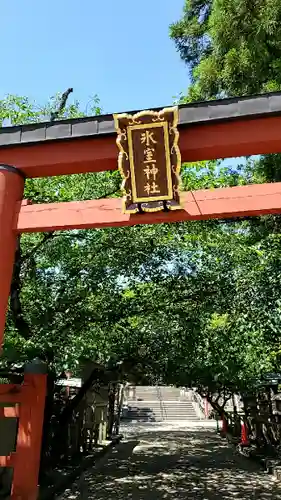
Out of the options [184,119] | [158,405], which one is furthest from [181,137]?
[158,405]

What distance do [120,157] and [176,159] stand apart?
58cm

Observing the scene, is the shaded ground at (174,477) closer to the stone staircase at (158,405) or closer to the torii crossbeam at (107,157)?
the torii crossbeam at (107,157)

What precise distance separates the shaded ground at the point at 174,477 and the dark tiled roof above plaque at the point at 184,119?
631 cm

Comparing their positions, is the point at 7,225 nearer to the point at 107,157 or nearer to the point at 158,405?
the point at 107,157

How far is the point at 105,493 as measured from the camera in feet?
27.3

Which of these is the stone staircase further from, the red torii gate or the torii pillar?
the red torii gate

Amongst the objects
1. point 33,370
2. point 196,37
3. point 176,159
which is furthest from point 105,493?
point 196,37

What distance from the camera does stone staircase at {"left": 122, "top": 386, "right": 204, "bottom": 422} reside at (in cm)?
3062

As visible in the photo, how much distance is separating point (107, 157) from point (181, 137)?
82 centimetres

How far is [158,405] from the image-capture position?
33.1m

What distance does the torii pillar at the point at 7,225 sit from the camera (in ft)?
15.2

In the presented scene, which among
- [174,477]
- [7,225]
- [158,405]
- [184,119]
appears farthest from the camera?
[158,405]

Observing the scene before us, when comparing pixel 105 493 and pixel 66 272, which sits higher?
pixel 66 272

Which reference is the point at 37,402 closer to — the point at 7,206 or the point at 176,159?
the point at 7,206
